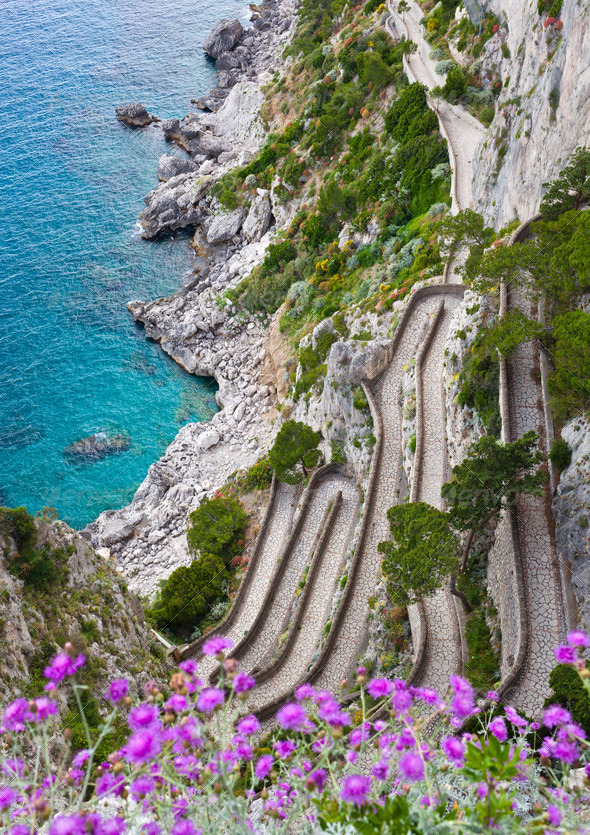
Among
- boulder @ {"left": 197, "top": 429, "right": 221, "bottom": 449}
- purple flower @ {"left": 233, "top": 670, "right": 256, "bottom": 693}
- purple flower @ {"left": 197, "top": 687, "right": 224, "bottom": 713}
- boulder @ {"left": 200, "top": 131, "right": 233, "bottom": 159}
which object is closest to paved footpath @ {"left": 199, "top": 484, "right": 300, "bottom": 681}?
boulder @ {"left": 197, "top": 429, "right": 221, "bottom": 449}

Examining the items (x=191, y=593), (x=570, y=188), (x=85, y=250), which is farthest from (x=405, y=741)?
(x=85, y=250)

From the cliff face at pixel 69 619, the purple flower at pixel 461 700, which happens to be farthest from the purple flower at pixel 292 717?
the cliff face at pixel 69 619

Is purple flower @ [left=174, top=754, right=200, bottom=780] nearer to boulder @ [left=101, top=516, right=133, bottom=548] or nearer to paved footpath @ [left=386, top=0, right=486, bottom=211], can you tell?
paved footpath @ [left=386, top=0, right=486, bottom=211]

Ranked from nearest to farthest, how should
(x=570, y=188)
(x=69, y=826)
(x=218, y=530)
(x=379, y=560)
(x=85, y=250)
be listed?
(x=69, y=826) < (x=570, y=188) < (x=379, y=560) < (x=218, y=530) < (x=85, y=250)

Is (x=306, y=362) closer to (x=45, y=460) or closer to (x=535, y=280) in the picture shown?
(x=535, y=280)

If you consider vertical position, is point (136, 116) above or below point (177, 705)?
above

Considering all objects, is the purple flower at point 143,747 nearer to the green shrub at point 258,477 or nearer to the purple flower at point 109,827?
the purple flower at point 109,827

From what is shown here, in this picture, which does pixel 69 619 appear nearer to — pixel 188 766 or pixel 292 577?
pixel 292 577
